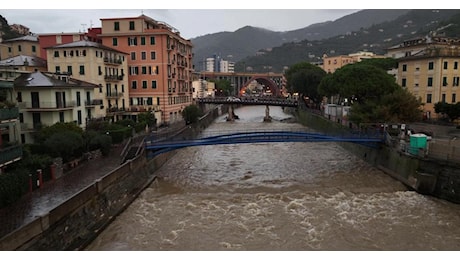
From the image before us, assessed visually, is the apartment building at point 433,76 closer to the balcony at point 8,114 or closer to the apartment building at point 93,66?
the apartment building at point 93,66

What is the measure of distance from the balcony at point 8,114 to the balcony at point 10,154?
1.78 m

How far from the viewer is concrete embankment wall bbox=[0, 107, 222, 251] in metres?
14.2

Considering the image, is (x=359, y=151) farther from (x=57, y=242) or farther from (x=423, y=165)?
(x=57, y=242)

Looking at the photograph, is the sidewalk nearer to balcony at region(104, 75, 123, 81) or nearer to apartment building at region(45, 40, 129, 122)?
apartment building at region(45, 40, 129, 122)

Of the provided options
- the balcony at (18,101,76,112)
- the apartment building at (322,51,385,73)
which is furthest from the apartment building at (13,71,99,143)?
the apartment building at (322,51,385,73)

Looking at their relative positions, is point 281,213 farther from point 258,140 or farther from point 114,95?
point 114,95

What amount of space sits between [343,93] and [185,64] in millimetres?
27159

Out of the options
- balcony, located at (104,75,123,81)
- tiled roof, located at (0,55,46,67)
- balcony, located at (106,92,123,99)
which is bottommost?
balcony, located at (106,92,123,99)

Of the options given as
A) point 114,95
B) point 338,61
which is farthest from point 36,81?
point 338,61

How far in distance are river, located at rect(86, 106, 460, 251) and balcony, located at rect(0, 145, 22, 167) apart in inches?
236

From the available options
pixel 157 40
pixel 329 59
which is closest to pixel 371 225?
pixel 157 40

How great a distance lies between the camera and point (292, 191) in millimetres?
25875

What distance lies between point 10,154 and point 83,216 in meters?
5.20

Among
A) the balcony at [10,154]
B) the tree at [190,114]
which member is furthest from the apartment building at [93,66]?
the balcony at [10,154]
